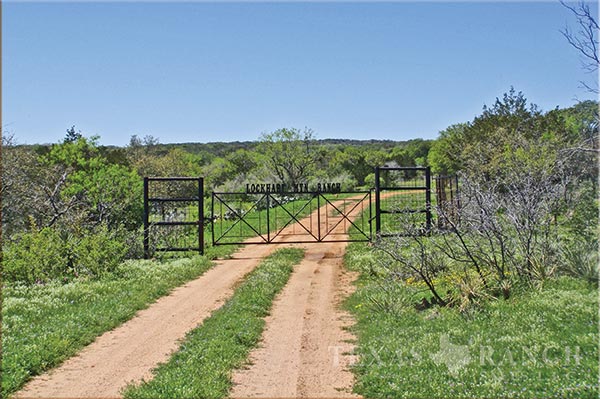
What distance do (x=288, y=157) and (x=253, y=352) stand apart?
38.7 meters

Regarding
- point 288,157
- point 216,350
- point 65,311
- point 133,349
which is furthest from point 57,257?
point 288,157

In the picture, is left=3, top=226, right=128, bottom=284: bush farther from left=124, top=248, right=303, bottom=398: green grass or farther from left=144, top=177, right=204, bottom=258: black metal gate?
left=124, top=248, right=303, bottom=398: green grass

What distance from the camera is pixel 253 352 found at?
8109 millimetres

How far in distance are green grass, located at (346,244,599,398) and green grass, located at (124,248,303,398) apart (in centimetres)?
173

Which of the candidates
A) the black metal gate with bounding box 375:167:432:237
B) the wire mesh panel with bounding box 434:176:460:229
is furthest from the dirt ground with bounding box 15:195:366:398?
the wire mesh panel with bounding box 434:176:460:229

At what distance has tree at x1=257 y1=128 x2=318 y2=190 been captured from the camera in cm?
4612

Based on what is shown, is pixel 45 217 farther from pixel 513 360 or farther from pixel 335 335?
pixel 513 360

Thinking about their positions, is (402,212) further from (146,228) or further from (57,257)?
(146,228)

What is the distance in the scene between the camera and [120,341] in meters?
8.86

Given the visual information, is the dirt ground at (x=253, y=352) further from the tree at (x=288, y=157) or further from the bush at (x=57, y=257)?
the tree at (x=288, y=157)

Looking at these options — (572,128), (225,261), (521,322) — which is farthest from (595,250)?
(572,128)

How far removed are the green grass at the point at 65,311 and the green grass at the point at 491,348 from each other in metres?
4.37

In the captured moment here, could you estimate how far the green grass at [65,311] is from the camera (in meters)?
7.48

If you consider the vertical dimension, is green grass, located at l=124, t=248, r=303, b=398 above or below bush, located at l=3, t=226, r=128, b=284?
below
